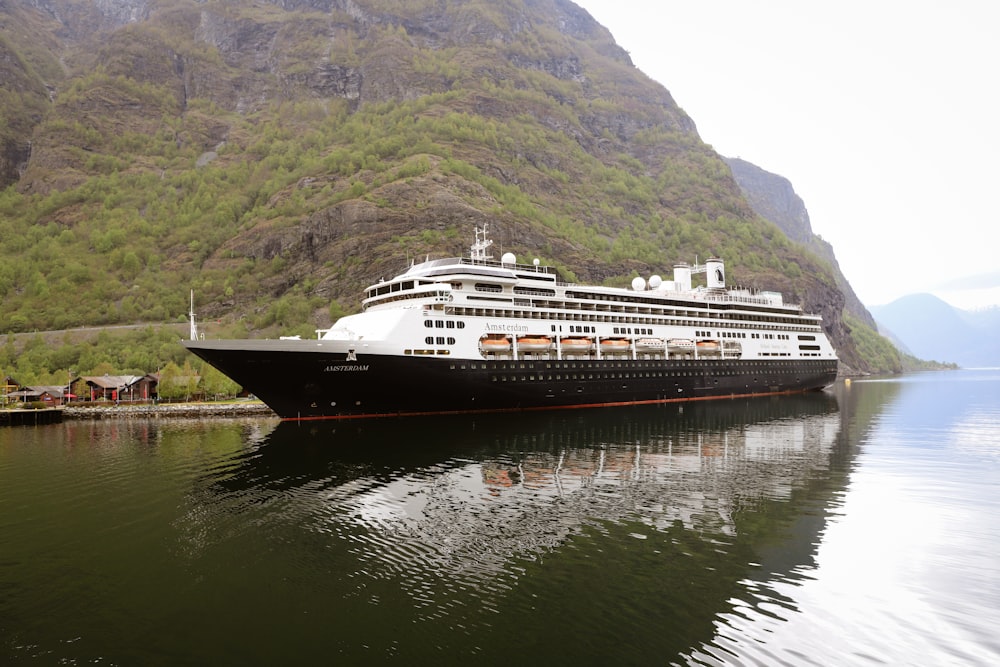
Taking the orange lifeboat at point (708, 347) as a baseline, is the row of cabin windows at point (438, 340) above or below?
above

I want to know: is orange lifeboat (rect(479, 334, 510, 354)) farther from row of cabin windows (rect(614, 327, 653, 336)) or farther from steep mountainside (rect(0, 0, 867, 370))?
steep mountainside (rect(0, 0, 867, 370))

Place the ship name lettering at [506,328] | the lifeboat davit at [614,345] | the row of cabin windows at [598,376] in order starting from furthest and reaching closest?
1. the lifeboat davit at [614,345]
2. the ship name lettering at [506,328]
3. the row of cabin windows at [598,376]

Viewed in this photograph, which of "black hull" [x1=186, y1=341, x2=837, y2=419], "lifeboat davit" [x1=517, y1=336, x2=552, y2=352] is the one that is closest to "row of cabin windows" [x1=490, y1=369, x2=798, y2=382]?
"black hull" [x1=186, y1=341, x2=837, y2=419]

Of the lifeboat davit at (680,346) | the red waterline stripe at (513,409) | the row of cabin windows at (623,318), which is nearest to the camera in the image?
the red waterline stripe at (513,409)

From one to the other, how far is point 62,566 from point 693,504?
2147 cm

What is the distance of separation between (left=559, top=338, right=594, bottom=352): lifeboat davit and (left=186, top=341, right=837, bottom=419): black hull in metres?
2.22

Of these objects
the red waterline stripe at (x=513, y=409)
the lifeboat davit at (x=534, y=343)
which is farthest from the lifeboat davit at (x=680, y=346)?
the lifeboat davit at (x=534, y=343)

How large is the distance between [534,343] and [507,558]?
4282cm

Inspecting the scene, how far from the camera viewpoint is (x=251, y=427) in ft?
172

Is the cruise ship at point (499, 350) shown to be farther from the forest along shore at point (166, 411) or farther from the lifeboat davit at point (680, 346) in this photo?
the forest along shore at point (166, 411)

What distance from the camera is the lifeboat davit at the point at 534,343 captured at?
5800cm

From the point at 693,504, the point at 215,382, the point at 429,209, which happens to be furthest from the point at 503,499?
the point at 429,209

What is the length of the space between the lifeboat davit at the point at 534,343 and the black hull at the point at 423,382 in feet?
6.91

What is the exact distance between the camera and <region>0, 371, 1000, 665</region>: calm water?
1163 centimetres
